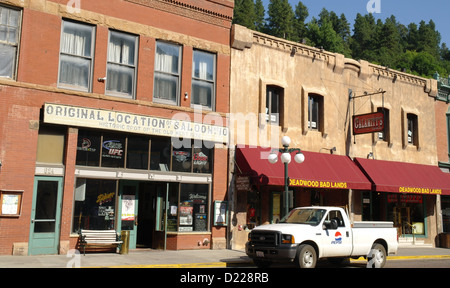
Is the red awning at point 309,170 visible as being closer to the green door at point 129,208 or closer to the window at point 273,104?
the window at point 273,104

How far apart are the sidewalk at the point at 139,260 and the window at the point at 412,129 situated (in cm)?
1510

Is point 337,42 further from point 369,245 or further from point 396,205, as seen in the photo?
point 369,245

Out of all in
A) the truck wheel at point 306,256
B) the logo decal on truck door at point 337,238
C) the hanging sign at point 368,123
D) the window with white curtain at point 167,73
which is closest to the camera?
the truck wheel at point 306,256

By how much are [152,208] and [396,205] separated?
1425 cm

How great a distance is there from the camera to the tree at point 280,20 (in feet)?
297

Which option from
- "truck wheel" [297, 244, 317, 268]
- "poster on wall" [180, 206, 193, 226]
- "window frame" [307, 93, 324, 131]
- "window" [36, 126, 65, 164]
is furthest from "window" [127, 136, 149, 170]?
"window frame" [307, 93, 324, 131]

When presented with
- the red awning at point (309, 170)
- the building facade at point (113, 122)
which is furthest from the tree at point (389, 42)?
the building facade at point (113, 122)

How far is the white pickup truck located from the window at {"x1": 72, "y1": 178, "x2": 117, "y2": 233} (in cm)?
568

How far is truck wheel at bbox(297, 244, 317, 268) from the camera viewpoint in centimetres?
1273

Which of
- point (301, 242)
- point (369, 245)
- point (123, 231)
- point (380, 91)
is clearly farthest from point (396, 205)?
point (123, 231)

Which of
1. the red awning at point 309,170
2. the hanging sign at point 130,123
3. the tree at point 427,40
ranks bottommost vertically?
the red awning at point 309,170

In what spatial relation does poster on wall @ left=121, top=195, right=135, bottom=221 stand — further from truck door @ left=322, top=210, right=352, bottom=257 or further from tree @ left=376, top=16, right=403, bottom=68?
tree @ left=376, top=16, right=403, bottom=68

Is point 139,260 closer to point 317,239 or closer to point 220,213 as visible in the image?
point 220,213

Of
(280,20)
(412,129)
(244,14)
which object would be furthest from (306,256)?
(280,20)
